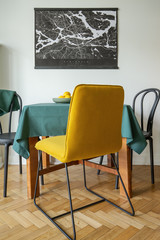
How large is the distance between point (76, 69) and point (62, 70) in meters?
0.18

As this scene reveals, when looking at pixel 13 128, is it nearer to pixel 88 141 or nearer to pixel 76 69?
pixel 76 69

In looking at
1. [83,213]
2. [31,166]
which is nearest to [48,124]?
[31,166]

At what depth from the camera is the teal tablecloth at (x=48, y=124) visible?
5.28 ft

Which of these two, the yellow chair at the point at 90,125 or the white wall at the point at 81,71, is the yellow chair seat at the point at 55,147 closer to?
the yellow chair at the point at 90,125

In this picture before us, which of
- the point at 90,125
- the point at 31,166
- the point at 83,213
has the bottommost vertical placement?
the point at 83,213

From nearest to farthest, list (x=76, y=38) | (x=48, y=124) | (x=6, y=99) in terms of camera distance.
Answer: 1. (x=48, y=124)
2. (x=6, y=99)
3. (x=76, y=38)

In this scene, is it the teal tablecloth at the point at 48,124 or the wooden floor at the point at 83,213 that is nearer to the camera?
the wooden floor at the point at 83,213

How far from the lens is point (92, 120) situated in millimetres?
1180

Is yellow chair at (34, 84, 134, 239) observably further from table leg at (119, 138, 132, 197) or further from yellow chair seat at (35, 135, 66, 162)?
table leg at (119, 138, 132, 197)

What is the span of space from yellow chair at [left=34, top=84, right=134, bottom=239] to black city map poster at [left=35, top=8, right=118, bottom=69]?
147 centimetres

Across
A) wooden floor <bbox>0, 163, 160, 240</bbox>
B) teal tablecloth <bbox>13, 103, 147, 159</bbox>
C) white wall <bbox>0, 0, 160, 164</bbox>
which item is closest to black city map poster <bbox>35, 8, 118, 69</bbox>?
white wall <bbox>0, 0, 160, 164</bbox>

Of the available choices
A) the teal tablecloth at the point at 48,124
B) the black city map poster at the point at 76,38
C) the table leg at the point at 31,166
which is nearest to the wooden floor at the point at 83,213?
the table leg at the point at 31,166

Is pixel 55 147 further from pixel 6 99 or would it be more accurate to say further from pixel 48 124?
pixel 6 99

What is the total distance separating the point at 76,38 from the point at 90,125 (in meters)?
1.78
